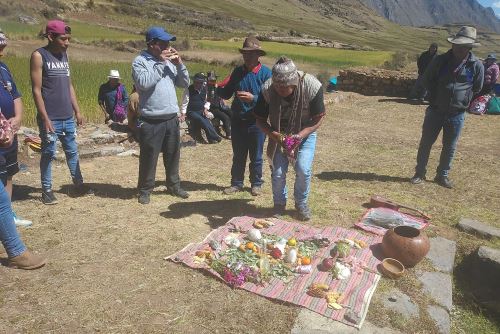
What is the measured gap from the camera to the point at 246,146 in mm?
5277

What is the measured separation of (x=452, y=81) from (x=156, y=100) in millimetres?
3662

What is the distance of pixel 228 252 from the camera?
3.80 meters

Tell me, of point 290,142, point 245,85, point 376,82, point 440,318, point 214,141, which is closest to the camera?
point 440,318

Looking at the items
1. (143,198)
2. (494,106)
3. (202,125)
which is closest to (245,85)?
(143,198)

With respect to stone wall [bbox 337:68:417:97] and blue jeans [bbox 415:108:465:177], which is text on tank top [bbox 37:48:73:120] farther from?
stone wall [bbox 337:68:417:97]

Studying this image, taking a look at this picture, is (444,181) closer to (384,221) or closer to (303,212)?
(384,221)

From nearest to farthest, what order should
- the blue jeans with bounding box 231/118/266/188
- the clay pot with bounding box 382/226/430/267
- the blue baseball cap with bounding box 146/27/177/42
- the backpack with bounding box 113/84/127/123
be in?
the clay pot with bounding box 382/226/430/267 → the blue baseball cap with bounding box 146/27/177/42 → the blue jeans with bounding box 231/118/266/188 → the backpack with bounding box 113/84/127/123

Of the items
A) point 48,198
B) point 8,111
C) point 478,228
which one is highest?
point 8,111

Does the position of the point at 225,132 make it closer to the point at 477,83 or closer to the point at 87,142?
the point at 87,142

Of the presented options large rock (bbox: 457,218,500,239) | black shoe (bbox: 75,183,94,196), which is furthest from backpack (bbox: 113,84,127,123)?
large rock (bbox: 457,218,500,239)

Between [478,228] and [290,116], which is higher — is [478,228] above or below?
below

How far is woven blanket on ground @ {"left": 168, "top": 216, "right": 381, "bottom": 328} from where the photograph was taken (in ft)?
10.4

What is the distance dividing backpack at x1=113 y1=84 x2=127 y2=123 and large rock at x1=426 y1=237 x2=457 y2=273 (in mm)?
5960

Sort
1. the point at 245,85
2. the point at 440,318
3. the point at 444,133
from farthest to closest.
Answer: the point at 444,133 → the point at 245,85 → the point at 440,318
